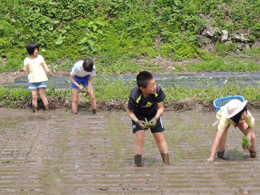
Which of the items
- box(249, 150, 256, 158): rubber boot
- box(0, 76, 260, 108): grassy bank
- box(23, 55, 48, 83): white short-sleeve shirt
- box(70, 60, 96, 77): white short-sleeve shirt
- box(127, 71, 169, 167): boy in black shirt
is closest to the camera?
box(127, 71, 169, 167): boy in black shirt

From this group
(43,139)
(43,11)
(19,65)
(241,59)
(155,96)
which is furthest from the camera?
(43,11)

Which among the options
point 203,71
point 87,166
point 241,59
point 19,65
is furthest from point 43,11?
point 87,166

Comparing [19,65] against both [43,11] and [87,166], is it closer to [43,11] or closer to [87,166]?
[43,11]

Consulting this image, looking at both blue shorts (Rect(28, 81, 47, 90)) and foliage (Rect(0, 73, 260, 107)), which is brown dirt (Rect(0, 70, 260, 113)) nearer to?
foliage (Rect(0, 73, 260, 107))

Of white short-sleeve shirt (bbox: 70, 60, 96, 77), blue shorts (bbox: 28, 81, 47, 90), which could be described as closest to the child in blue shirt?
white short-sleeve shirt (bbox: 70, 60, 96, 77)

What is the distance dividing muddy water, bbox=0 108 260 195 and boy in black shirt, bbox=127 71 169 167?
277 millimetres

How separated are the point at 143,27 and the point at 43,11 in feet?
12.4

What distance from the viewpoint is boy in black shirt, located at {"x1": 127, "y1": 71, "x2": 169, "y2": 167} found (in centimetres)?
454

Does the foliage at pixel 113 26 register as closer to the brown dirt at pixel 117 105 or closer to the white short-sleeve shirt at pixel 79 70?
the brown dirt at pixel 117 105

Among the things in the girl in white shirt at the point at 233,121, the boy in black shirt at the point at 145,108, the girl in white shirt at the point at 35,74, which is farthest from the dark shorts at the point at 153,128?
the girl in white shirt at the point at 35,74

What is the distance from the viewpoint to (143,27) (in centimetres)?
1425

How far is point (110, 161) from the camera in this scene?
500 centimetres

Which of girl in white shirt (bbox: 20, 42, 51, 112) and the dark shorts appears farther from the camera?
Result: girl in white shirt (bbox: 20, 42, 51, 112)

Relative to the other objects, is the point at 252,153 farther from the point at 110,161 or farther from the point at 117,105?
the point at 117,105
